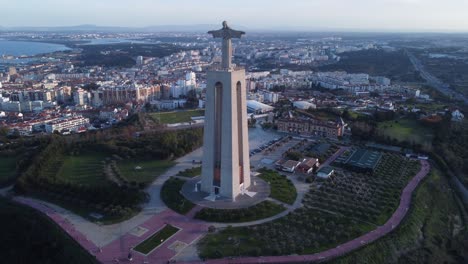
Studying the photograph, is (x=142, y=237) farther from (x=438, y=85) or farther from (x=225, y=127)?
(x=438, y=85)

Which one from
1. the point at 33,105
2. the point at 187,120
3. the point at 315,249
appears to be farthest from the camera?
the point at 33,105

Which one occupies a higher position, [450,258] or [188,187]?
[188,187]

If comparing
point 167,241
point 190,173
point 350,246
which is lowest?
point 350,246

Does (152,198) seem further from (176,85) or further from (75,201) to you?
(176,85)

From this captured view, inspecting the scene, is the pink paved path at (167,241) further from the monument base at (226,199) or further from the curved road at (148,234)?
the monument base at (226,199)

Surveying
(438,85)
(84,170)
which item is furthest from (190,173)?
(438,85)

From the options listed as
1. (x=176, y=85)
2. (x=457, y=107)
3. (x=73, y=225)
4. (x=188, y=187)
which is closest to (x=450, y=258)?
(x=188, y=187)

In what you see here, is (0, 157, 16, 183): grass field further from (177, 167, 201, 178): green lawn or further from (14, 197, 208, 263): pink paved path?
(177, 167, 201, 178): green lawn

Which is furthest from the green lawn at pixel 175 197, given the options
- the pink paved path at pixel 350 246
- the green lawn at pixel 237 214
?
the pink paved path at pixel 350 246
